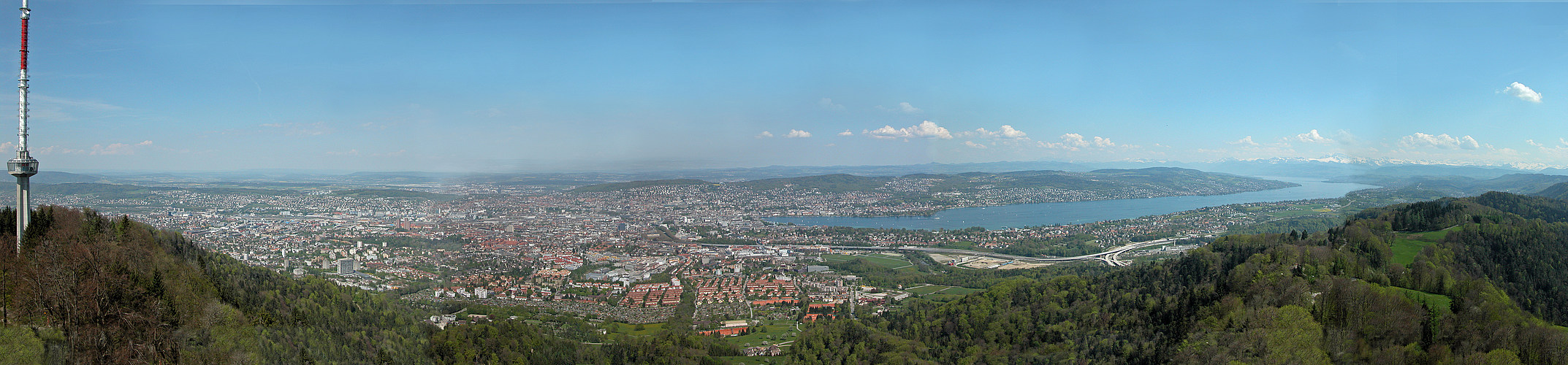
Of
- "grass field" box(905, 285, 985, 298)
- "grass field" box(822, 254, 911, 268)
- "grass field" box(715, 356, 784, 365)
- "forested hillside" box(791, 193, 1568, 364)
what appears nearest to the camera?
"forested hillside" box(791, 193, 1568, 364)

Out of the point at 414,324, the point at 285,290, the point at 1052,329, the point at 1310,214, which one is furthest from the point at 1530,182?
the point at 285,290

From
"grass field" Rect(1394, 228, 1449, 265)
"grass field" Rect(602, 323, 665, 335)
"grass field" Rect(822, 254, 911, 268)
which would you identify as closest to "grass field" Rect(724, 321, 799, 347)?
"grass field" Rect(602, 323, 665, 335)

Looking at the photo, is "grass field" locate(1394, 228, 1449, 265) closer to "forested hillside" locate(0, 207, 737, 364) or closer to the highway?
the highway

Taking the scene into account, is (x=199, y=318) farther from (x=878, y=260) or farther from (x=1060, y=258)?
(x=1060, y=258)

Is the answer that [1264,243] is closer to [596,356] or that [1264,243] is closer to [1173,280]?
[1173,280]

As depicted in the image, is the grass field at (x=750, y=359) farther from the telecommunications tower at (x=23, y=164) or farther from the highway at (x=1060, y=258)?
the highway at (x=1060, y=258)

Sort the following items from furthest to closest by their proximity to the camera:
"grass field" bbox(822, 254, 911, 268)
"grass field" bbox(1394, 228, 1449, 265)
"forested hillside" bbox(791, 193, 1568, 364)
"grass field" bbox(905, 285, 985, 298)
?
"grass field" bbox(822, 254, 911, 268) < "grass field" bbox(905, 285, 985, 298) < "grass field" bbox(1394, 228, 1449, 265) < "forested hillside" bbox(791, 193, 1568, 364)

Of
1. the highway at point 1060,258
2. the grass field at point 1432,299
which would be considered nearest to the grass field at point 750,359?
the grass field at point 1432,299
